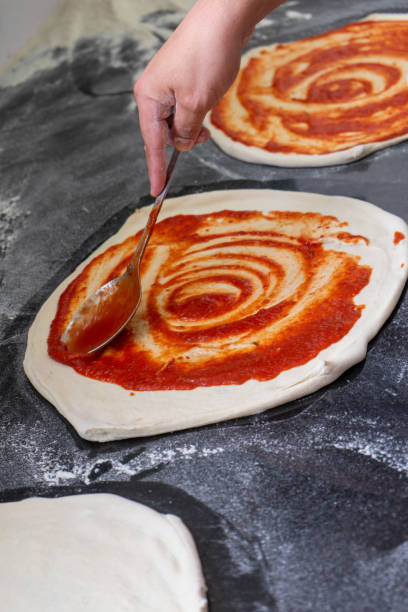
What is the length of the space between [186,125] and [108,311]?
377mm

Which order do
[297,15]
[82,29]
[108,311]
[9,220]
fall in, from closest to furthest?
[108,311], [9,220], [297,15], [82,29]

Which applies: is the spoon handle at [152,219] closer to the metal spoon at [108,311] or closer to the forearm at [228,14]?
the metal spoon at [108,311]

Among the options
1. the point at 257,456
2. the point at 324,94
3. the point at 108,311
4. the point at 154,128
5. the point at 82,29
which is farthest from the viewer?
the point at 82,29

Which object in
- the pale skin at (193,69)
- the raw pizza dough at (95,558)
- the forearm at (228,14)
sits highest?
the forearm at (228,14)

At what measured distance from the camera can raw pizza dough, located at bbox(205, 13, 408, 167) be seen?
1689 mm

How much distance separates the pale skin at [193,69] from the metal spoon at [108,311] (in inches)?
4.2

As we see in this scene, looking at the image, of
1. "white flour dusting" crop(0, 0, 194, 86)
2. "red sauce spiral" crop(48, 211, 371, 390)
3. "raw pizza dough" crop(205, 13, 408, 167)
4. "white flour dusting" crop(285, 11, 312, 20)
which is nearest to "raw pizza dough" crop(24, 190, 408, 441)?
"red sauce spiral" crop(48, 211, 371, 390)

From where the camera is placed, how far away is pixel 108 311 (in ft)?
4.27

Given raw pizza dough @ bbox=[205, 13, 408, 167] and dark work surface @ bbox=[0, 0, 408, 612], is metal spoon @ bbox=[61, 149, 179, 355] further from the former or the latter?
raw pizza dough @ bbox=[205, 13, 408, 167]

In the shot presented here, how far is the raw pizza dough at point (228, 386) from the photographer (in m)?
1.13

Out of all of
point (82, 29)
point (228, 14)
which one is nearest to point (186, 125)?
point (228, 14)

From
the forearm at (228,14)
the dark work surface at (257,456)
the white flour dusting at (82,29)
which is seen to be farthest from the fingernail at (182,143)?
the white flour dusting at (82,29)

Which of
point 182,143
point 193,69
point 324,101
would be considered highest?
point 193,69

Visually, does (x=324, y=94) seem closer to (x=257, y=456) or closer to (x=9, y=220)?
(x=9, y=220)
